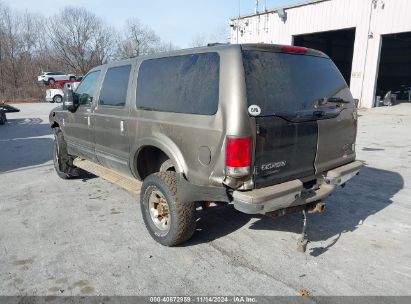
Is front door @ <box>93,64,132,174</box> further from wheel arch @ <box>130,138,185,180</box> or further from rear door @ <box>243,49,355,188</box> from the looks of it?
rear door @ <box>243,49,355,188</box>

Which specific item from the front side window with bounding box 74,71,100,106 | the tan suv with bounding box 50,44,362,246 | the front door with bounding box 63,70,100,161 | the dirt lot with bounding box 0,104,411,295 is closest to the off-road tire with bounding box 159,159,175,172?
the tan suv with bounding box 50,44,362,246

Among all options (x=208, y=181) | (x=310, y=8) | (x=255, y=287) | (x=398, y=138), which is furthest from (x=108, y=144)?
(x=310, y=8)

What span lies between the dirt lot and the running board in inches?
17.9

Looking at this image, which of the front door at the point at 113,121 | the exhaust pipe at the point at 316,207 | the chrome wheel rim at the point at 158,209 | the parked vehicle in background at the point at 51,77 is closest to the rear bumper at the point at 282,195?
the exhaust pipe at the point at 316,207

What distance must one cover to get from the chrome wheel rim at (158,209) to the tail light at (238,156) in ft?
3.73

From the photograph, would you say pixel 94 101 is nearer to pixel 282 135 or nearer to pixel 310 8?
pixel 282 135

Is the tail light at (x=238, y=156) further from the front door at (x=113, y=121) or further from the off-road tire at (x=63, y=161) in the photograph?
the off-road tire at (x=63, y=161)

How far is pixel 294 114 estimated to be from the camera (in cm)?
329

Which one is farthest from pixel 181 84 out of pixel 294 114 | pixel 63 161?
pixel 63 161

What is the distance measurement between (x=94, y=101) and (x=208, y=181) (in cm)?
273

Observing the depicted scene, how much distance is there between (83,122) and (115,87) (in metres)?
1.07

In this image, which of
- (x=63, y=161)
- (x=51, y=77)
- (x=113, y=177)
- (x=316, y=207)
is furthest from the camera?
(x=51, y=77)

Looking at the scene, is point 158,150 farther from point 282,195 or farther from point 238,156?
point 282,195

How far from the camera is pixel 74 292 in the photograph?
3.04 m
